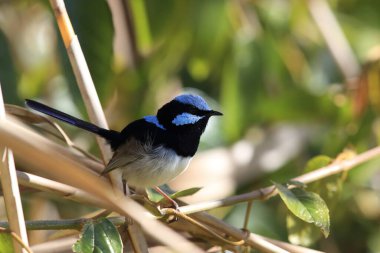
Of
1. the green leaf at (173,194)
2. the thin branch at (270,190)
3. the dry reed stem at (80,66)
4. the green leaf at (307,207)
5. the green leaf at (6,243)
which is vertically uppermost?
the dry reed stem at (80,66)

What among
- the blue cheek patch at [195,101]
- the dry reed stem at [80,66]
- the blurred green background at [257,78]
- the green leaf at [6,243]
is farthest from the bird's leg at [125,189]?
the blurred green background at [257,78]

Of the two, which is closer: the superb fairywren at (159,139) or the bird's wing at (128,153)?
the bird's wing at (128,153)

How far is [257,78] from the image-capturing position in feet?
13.3

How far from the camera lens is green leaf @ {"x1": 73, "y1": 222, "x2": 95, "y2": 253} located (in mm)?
2049

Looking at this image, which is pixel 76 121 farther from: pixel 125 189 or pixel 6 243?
pixel 6 243

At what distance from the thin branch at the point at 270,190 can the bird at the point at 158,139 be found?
43cm

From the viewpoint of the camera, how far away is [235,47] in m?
4.15

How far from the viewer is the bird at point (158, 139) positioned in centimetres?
291

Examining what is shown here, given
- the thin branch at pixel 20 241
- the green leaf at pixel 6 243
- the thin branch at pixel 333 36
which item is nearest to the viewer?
the thin branch at pixel 20 241

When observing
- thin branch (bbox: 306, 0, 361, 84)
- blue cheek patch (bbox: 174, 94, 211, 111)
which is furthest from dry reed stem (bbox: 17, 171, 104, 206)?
thin branch (bbox: 306, 0, 361, 84)

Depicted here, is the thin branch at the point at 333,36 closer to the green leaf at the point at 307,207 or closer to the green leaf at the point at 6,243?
the green leaf at the point at 307,207

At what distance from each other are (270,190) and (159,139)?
2.40ft

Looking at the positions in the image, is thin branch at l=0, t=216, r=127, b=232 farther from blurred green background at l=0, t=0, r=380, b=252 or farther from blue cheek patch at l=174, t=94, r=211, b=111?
blurred green background at l=0, t=0, r=380, b=252

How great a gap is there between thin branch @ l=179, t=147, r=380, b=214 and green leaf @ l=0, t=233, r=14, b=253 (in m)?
0.53
